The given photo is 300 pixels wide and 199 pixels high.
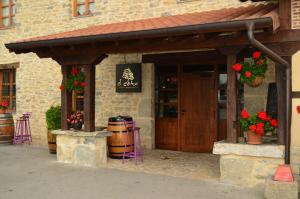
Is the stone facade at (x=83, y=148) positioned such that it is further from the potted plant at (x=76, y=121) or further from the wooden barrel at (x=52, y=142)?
the wooden barrel at (x=52, y=142)

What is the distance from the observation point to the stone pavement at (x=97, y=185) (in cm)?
486

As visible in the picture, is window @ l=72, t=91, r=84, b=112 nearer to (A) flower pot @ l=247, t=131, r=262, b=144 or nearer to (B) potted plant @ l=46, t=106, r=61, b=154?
(B) potted plant @ l=46, t=106, r=61, b=154

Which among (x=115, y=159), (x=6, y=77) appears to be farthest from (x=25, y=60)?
(x=115, y=159)

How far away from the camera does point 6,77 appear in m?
11.4

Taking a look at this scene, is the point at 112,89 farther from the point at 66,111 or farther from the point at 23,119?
the point at 23,119

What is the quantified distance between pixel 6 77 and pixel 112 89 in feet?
14.3

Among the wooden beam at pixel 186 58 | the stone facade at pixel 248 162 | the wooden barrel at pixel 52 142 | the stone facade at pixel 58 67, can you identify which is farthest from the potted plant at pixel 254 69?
the wooden barrel at pixel 52 142

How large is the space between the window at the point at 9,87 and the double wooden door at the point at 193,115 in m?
5.40

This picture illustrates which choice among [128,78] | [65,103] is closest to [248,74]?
[65,103]

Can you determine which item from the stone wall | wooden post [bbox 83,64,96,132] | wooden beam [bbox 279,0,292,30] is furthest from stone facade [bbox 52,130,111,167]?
the stone wall

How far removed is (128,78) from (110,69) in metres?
0.69

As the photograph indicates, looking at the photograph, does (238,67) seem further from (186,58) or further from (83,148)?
(83,148)

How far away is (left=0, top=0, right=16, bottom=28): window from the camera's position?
37.2ft

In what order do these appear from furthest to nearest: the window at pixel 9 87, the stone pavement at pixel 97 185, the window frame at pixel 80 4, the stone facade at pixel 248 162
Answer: the window at pixel 9 87 → the window frame at pixel 80 4 → the stone facade at pixel 248 162 → the stone pavement at pixel 97 185
